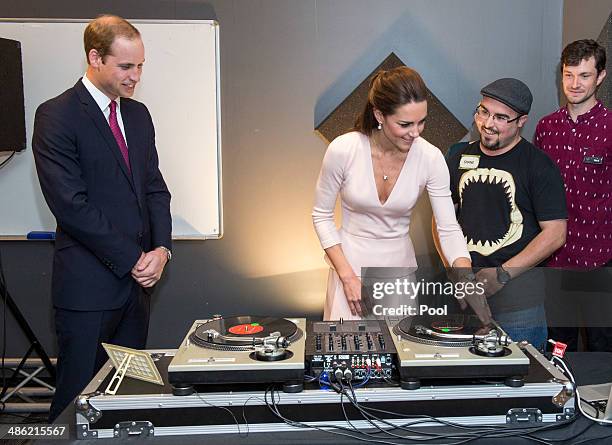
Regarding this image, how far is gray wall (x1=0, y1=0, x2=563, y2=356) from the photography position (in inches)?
129

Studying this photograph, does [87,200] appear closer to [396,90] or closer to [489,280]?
[396,90]

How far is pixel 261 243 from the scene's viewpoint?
11.3ft

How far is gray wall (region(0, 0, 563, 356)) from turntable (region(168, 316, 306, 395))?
1.94 metres

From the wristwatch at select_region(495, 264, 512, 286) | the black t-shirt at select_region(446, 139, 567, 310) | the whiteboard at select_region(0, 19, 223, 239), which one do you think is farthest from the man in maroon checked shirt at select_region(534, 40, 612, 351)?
the whiteboard at select_region(0, 19, 223, 239)

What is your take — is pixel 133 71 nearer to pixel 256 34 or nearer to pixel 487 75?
pixel 256 34

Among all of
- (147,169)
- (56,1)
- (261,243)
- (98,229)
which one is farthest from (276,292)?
(56,1)

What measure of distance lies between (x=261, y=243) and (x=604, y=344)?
Answer: 5.80 ft

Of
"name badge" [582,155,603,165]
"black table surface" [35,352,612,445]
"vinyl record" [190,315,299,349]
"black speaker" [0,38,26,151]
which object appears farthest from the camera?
"black speaker" [0,38,26,151]

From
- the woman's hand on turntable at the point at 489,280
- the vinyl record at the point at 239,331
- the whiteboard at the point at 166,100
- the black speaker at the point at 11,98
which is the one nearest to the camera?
the vinyl record at the point at 239,331

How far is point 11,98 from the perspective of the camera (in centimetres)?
305

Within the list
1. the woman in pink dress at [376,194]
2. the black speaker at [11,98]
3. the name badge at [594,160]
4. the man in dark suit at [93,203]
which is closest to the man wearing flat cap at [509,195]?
the woman in pink dress at [376,194]

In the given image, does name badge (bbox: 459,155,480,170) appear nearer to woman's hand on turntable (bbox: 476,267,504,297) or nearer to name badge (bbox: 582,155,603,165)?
name badge (bbox: 582,155,603,165)

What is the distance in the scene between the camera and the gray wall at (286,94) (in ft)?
10.7

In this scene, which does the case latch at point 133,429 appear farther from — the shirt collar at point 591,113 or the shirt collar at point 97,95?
the shirt collar at point 591,113
